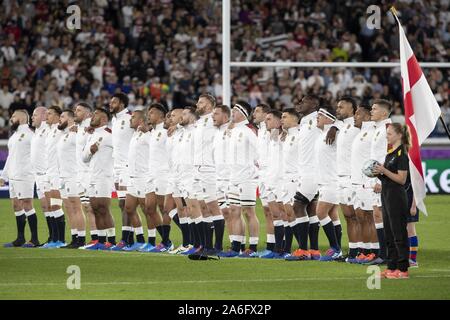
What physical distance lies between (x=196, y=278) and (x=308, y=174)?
2861mm

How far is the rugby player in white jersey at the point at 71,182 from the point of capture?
→ 19375 mm

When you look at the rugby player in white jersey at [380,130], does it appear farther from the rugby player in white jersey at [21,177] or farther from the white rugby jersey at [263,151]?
the rugby player in white jersey at [21,177]

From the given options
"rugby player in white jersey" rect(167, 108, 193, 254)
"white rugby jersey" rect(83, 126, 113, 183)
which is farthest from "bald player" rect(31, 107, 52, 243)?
"rugby player in white jersey" rect(167, 108, 193, 254)

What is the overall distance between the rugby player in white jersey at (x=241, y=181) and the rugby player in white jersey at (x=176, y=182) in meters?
0.88

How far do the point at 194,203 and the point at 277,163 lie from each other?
1.34m

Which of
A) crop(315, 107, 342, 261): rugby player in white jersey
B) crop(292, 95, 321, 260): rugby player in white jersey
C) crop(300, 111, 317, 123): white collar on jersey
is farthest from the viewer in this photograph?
crop(300, 111, 317, 123): white collar on jersey

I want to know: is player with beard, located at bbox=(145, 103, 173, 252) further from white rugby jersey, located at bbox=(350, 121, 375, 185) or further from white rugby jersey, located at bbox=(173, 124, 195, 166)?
white rugby jersey, located at bbox=(350, 121, 375, 185)

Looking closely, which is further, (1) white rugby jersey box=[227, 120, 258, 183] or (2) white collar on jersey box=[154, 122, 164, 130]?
(2) white collar on jersey box=[154, 122, 164, 130]

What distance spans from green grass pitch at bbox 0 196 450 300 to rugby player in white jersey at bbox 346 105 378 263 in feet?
1.72

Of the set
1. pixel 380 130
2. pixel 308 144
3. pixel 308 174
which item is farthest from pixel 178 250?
pixel 380 130

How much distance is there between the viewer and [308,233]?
17703 millimetres

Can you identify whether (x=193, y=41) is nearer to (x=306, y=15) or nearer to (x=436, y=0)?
(x=306, y=15)

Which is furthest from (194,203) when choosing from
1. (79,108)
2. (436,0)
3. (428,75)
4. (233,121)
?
(436,0)

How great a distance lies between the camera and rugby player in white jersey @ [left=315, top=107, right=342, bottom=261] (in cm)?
1722
